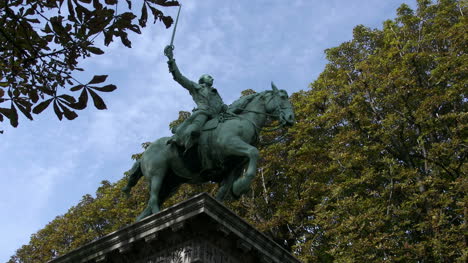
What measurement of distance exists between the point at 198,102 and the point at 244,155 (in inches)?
61.2

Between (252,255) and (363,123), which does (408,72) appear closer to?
(363,123)

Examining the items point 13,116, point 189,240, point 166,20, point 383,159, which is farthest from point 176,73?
point 383,159

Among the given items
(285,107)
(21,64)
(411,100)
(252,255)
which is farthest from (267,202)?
(21,64)

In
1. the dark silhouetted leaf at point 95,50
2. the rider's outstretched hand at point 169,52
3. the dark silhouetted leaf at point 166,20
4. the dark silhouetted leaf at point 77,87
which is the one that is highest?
the rider's outstretched hand at point 169,52

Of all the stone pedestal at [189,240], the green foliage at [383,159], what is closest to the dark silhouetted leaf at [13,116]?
the stone pedestal at [189,240]

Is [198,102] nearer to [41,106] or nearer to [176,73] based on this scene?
[176,73]

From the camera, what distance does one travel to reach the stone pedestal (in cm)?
796

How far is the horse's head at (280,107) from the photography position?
10.3m

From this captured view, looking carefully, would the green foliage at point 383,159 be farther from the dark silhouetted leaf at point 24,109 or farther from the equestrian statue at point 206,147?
the dark silhouetted leaf at point 24,109

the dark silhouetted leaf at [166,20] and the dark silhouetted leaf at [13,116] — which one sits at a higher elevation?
the dark silhouetted leaf at [166,20]

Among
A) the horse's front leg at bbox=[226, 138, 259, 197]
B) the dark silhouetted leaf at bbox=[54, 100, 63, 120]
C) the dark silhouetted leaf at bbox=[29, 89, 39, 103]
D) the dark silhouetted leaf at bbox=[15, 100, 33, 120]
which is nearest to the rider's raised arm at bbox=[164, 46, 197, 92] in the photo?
the horse's front leg at bbox=[226, 138, 259, 197]

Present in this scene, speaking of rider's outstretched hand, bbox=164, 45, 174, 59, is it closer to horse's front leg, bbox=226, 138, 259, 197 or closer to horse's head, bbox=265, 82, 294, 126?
horse's head, bbox=265, 82, 294, 126

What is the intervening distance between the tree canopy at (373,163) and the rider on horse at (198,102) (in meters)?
6.87

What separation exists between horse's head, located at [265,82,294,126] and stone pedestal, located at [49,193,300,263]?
243 cm
